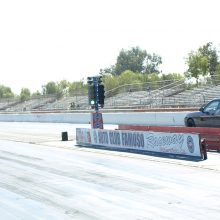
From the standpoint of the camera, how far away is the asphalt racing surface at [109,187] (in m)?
9.12

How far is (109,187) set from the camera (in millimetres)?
11969

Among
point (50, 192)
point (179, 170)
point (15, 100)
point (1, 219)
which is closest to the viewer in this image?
point (1, 219)

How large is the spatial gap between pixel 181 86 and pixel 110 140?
2891 centimetres

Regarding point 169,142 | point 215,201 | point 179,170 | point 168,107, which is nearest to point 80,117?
point 168,107

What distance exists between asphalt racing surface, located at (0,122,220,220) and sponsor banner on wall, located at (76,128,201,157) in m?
0.67

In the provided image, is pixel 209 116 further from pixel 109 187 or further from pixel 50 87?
pixel 50 87

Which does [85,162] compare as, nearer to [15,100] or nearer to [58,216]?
[58,216]

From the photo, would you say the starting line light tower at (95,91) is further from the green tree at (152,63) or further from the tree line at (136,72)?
the green tree at (152,63)

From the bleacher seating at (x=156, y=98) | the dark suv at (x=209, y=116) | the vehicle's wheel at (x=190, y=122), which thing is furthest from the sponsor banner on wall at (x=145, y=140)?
the bleacher seating at (x=156, y=98)

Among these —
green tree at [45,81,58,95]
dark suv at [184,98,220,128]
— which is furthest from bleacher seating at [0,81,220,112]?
green tree at [45,81,58,95]

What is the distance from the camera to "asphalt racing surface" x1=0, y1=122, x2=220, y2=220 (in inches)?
359

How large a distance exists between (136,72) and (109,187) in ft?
447

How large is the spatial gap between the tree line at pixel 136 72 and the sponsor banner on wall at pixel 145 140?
23751 mm

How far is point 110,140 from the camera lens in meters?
21.8
